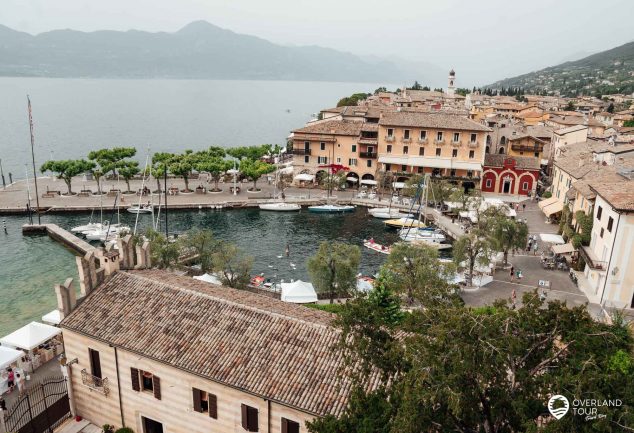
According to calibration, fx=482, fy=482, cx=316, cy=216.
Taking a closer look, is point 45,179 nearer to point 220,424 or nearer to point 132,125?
point 220,424

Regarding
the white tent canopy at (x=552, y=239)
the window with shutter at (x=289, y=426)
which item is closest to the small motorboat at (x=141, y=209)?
the white tent canopy at (x=552, y=239)

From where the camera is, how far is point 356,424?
1270 cm

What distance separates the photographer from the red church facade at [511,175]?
7600 cm

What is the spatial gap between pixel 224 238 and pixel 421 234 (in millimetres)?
23738

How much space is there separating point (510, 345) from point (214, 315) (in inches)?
517

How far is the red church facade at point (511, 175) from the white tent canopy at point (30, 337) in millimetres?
66218

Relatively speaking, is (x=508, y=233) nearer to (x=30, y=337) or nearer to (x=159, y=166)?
(x=30, y=337)

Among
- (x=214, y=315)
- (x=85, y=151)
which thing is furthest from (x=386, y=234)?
(x=85, y=151)

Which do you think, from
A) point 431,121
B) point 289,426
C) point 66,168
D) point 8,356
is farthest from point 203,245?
point 431,121

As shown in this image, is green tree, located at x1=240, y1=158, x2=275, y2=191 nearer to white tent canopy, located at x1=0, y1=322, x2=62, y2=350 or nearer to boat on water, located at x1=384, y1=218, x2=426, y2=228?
boat on water, located at x1=384, y1=218, x2=426, y2=228

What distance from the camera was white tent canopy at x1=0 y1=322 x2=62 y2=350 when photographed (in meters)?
28.0

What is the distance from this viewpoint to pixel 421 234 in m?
57.8

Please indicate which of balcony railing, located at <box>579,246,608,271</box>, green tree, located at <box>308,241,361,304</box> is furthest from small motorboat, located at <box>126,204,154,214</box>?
balcony railing, located at <box>579,246,608,271</box>

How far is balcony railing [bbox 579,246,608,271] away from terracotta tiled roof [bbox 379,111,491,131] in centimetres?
3817
